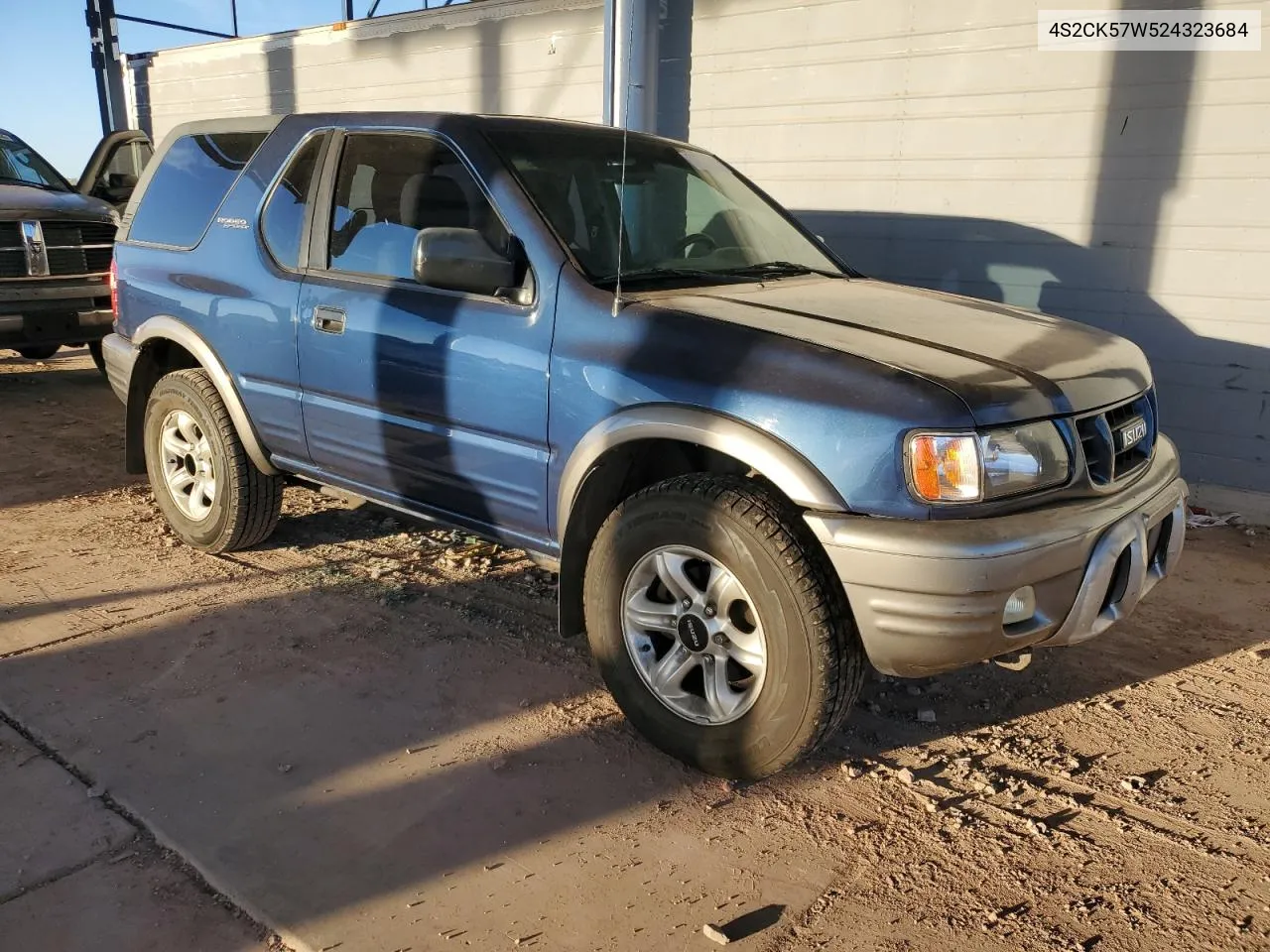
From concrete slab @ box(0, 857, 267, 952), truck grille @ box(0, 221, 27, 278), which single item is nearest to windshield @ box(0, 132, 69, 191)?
truck grille @ box(0, 221, 27, 278)

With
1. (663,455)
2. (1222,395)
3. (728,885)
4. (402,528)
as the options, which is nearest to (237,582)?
(402,528)

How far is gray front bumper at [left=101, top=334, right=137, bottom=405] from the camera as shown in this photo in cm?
469

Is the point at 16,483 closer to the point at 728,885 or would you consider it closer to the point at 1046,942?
the point at 728,885

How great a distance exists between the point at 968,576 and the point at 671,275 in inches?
58.4

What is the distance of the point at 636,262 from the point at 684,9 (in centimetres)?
484

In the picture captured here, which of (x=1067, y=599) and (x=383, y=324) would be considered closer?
(x=1067, y=599)

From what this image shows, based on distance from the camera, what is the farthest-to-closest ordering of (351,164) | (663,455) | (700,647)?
(351,164)
(663,455)
(700,647)

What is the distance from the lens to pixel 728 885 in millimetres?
2398

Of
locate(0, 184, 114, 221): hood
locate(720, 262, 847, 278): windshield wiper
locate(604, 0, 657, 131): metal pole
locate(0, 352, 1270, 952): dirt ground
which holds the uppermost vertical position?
A: locate(604, 0, 657, 131): metal pole

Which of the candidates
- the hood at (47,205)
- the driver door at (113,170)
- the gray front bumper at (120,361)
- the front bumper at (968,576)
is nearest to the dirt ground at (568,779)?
the front bumper at (968,576)

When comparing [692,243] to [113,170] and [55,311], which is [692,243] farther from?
[113,170]

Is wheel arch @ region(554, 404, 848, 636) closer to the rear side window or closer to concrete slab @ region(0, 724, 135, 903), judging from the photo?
concrete slab @ region(0, 724, 135, 903)

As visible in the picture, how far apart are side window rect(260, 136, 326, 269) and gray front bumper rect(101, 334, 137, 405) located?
46.2 inches

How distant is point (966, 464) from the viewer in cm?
246
